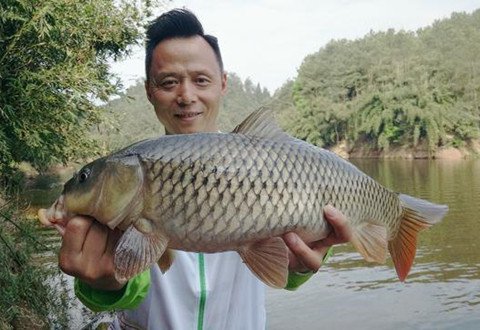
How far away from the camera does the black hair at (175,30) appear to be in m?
2.90

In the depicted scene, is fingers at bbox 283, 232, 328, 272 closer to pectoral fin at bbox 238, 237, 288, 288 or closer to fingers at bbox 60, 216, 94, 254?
pectoral fin at bbox 238, 237, 288, 288

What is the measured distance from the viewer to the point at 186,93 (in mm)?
2812

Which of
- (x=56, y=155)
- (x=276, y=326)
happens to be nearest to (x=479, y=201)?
(x=276, y=326)

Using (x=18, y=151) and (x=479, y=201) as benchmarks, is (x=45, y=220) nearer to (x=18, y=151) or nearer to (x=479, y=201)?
(x=18, y=151)

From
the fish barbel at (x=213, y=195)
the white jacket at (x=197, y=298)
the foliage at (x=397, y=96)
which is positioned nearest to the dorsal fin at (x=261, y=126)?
the fish barbel at (x=213, y=195)

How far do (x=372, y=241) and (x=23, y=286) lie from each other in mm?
6026

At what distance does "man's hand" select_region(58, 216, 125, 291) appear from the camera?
6.43ft

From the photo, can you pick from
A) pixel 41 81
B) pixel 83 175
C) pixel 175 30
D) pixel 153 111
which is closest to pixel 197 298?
pixel 83 175

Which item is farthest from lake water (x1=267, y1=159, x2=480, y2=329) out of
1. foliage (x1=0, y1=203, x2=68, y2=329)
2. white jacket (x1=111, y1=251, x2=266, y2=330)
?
white jacket (x1=111, y1=251, x2=266, y2=330)

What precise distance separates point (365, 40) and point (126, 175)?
79.3 meters

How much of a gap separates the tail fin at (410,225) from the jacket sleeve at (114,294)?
1.04m

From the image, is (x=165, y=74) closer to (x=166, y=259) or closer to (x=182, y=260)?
(x=182, y=260)

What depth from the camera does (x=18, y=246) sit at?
312 inches

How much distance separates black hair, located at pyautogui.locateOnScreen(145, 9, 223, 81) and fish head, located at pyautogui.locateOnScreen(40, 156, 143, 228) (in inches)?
44.6
